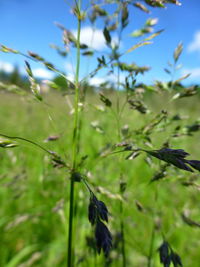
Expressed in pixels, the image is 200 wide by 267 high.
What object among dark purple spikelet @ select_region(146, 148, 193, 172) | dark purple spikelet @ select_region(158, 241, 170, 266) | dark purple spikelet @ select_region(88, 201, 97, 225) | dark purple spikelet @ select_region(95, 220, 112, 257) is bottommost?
dark purple spikelet @ select_region(158, 241, 170, 266)

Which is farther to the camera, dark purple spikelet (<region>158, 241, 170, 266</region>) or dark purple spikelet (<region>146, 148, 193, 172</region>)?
dark purple spikelet (<region>158, 241, 170, 266</region>)

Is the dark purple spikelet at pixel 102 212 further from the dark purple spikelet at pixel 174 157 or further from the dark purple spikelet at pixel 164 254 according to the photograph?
the dark purple spikelet at pixel 164 254

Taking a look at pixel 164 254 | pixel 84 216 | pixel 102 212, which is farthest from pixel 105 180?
pixel 102 212

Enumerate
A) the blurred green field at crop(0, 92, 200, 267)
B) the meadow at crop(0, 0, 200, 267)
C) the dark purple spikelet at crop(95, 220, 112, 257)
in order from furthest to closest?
the blurred green field at crop(0, 92, 200, 267) → the meadow at crop(0, 0, 200, 267) → the dark purple spikelet at crop(95, 220, 112, 257)

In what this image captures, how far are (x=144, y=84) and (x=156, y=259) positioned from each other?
1385mm

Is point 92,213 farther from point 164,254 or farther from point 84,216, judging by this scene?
point 84,216

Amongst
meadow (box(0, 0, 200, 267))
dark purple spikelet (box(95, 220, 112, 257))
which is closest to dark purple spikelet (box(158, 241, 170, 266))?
meadow (box(0, 0, 200, 267))

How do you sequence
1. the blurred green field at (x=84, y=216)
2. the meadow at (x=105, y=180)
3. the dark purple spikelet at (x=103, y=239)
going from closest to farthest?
the dark purple spikelet at (x=103, y=239) → the meadow at (x=105, y=180) → the blurred green field at (x=84, y=216)

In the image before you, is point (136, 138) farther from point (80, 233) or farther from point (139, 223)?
point (139, 223)

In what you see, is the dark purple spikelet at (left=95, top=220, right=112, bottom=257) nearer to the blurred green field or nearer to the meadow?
the meadow

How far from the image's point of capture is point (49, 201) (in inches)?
96.5

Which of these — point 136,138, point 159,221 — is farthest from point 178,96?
point 159,221

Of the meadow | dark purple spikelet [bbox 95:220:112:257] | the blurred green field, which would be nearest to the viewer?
dark purple spikelet [bbox 95:220:112:257]

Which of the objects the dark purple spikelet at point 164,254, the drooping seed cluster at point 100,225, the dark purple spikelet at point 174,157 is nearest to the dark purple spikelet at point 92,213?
the drooping seed cluster at point 100,225
